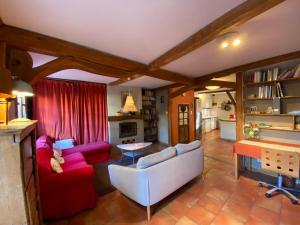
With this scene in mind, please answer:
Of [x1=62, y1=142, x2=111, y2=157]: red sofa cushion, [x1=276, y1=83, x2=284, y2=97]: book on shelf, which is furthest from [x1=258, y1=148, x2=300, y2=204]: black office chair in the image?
[x1=62, y1=142, x2=111, y2=157]: red sofa cushion

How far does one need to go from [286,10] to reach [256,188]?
104 inches

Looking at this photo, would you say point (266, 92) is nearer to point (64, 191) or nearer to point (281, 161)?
point (281, 161)

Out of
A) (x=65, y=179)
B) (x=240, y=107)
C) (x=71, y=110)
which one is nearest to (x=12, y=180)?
(x=65, y=179)

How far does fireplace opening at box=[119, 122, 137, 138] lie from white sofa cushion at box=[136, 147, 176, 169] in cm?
301

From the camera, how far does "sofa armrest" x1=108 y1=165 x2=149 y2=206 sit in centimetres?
188

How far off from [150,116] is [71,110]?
3111mm

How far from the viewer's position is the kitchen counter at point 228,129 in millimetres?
5837

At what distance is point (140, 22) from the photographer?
150 cm

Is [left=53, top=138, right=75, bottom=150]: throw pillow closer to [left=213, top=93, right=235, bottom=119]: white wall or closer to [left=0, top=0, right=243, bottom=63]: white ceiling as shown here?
[left=0, top=0, right=243, bottom=63]: white ceiling

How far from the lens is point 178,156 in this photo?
233cm

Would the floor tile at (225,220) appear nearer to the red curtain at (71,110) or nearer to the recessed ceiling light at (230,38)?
the recessed ceiling light at (230,38)

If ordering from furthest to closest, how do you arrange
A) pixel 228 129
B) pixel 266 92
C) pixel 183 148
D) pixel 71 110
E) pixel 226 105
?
pixel 226 105
pixel 228 129
pixel 71 110
pixel 266 92
pixel 183 148

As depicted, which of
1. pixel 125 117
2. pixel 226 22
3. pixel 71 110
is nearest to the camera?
pixel 226 22

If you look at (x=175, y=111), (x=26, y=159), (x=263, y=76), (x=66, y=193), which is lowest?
(x=66, y=193)
